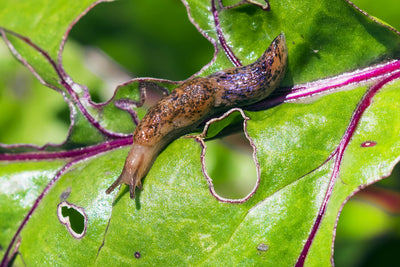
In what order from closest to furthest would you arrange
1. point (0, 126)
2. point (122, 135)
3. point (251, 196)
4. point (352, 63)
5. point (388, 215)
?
point (251, 196), point (352, 63), point (122, 135), point (388, 215), point (0, 126)

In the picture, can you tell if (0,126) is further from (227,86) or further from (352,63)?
(352,63)

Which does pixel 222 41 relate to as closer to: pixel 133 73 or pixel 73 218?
pixel 73 218

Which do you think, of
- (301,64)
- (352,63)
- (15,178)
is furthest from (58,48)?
(352,63)

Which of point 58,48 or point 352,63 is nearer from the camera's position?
point 352,63

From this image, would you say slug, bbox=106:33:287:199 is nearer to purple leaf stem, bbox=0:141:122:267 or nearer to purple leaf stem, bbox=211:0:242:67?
purple leaf stem, bbox=211:0:242:67

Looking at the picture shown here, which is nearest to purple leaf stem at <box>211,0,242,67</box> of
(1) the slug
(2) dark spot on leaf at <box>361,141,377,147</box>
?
(1) the slug

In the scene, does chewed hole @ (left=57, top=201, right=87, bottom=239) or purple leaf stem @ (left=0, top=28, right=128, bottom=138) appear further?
purple leaf stem @ (left=0, top=28, right=128, bottom=138)

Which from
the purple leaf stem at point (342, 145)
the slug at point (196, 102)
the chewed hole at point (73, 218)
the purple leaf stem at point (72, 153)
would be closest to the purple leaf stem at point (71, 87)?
the purple leaf stem at point (72, 153)
